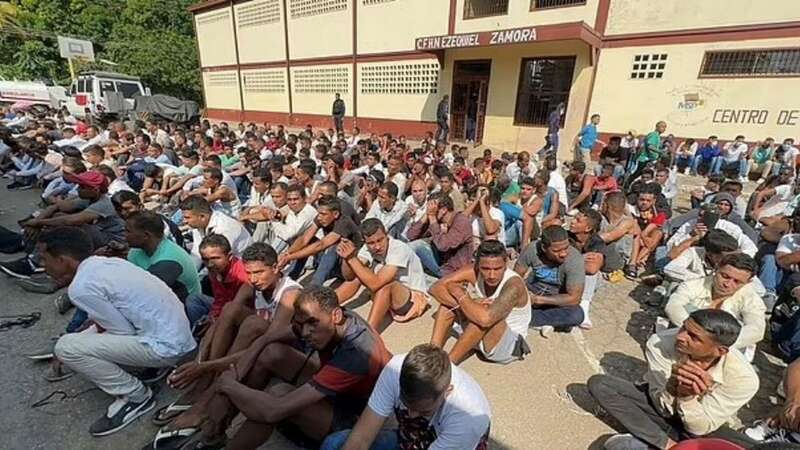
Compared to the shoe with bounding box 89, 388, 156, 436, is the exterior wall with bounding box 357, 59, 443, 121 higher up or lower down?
higher up

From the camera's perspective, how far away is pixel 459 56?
1342 centimetres

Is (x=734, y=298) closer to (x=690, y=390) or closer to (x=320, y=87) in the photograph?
(x=690, y=390)

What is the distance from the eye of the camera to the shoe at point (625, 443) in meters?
2.24

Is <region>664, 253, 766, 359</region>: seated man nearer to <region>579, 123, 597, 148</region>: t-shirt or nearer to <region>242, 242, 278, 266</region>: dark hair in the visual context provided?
<region>242, 242, 278, 266</region>: dark hair

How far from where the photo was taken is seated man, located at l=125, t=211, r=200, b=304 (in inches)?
116

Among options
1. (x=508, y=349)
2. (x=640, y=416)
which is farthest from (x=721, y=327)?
(x=508, y=349)

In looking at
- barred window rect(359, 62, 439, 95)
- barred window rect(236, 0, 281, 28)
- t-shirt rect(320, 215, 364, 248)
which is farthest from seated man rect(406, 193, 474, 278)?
barred window rect(236, 0, 281, 28)

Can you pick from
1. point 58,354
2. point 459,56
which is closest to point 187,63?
point 459,56

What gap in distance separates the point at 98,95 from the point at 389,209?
17.1 m

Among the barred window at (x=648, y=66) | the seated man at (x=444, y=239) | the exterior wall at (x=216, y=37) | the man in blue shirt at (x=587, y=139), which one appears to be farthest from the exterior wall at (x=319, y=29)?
the seated man at (x=444, y=239)

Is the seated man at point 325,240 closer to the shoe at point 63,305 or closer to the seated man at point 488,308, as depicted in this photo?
the seated man at point 488,308

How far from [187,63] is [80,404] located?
3007 centimetres

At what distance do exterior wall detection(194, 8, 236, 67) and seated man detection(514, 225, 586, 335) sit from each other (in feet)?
77.4

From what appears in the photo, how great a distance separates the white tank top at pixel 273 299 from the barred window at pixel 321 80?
15.7 metres
